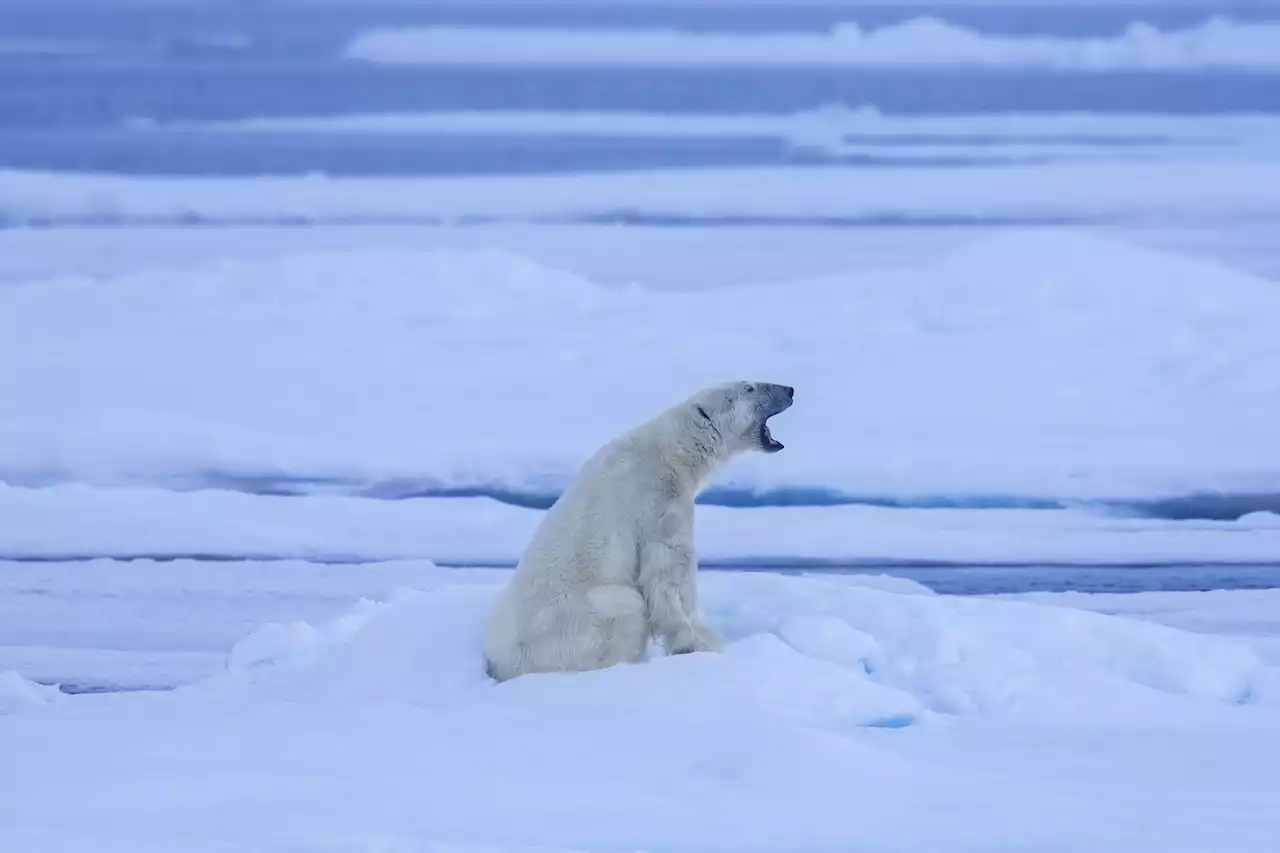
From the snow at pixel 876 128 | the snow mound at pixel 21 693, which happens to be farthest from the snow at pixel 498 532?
the snow at pixel 876 128

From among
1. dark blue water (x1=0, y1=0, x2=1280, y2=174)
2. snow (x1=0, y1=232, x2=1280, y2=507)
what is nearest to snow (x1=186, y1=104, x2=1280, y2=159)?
dark blue water (x1=0, y1=0, x2=1280, y2=174)

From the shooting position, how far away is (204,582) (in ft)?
21.3

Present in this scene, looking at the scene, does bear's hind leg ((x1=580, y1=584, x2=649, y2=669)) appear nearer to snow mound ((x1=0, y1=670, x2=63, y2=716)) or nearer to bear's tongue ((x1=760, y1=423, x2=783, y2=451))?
bear's tongue ((x1=760, y1=423, x2=783, y2=451))

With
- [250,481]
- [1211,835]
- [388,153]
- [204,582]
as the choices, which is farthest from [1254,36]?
[1211,835]

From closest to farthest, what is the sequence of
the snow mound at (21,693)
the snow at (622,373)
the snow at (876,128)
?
1. the snow mound at (21,693)
2. the snow at (622,373)
3. the snow at (876,128)

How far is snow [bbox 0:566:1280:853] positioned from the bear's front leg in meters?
0.08

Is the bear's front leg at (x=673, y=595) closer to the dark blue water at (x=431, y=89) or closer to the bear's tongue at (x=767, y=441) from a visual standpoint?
the bear's tongue at (x=767, y=441)

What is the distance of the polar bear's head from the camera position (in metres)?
3.93

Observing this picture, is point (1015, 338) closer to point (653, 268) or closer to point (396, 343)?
point (653, 268)

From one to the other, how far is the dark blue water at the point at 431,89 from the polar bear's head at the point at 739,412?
27.4 feet

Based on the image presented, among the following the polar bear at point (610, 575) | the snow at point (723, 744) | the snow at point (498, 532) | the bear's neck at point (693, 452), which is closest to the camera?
the snow at point (723, 744)

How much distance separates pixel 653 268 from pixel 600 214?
112 centimetres

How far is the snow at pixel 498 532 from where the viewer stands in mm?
6832

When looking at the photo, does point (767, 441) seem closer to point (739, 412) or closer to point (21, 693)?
point (739, 412)
